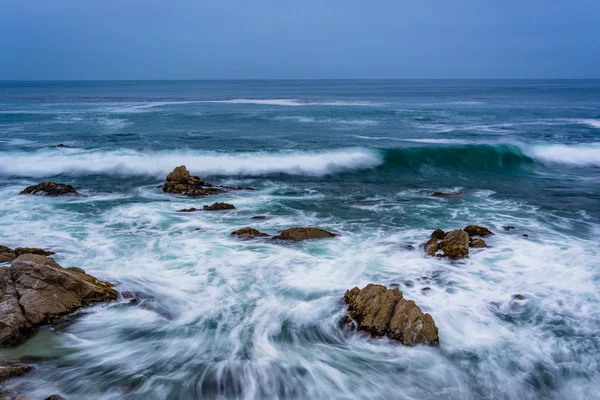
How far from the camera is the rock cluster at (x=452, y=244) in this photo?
1026cm

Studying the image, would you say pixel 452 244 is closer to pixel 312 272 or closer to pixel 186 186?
pixel 312 272

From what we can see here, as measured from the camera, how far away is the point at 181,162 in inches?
895

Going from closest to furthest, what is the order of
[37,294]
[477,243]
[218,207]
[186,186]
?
[37,294]
[477,243]
[218,207]
[186,186]

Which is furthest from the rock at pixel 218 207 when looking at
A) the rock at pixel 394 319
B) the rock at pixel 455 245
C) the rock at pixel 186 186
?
the rock at pixel 394 319

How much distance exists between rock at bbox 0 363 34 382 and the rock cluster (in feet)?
26.1

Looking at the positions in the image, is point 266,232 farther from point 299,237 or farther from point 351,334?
point 351,334

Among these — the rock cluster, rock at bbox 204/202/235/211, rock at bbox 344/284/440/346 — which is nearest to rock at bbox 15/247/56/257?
rock at bbox 204/202/235/211

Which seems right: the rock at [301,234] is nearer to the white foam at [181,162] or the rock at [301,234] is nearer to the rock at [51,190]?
the rock at [51,190]

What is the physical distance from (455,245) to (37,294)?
8384 millimetres

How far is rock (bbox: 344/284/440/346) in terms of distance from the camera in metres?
7.05

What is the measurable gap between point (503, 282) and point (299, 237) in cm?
480

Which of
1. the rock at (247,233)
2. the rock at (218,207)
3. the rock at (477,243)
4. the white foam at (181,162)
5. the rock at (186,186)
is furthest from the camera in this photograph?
the white foam at (181,162)

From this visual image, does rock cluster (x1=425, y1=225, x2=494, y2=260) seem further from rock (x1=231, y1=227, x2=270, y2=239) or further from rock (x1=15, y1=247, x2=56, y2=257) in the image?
rock (x1=15, y1=247, x2=56, y2=257)

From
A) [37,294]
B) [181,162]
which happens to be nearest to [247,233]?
[37,294]
